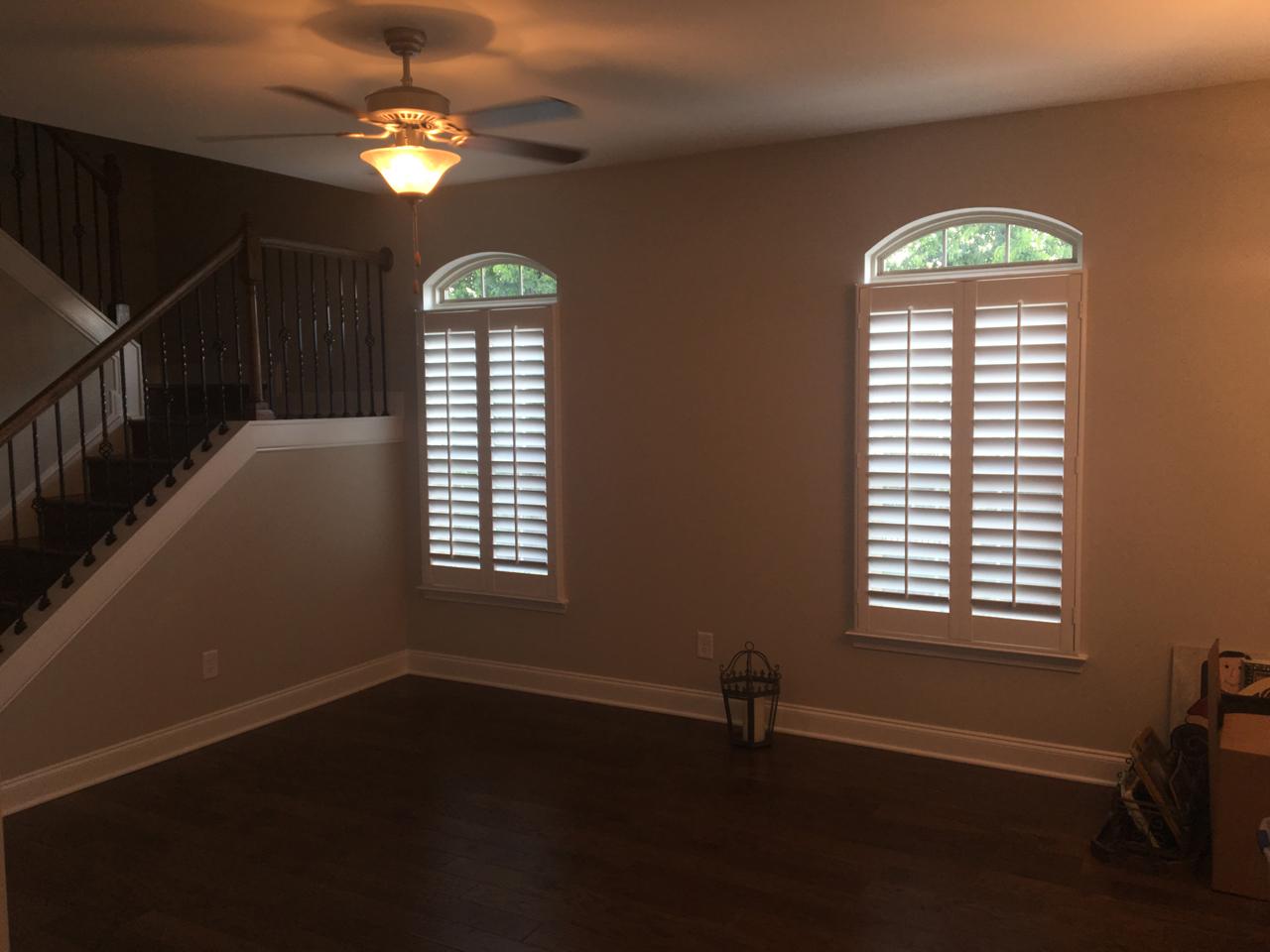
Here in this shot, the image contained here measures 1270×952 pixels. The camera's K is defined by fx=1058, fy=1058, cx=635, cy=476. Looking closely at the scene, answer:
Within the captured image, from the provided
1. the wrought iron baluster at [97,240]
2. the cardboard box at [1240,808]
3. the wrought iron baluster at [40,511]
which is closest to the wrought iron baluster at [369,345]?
the wrought iron baluster at [97,240]

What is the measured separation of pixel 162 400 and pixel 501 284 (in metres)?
2.10

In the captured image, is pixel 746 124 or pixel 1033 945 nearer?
pixel 1033 945

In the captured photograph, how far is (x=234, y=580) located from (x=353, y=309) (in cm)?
179

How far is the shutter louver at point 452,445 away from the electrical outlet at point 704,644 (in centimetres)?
132

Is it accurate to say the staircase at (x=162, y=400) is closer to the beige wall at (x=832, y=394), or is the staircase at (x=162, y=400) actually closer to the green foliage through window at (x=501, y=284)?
the green foliage through window at (x=501, y=284)

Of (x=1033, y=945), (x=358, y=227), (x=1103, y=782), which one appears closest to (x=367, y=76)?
(x=358, y=227)

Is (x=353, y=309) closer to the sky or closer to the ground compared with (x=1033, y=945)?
closer to the sky

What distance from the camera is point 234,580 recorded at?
494cm

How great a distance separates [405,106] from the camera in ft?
10.1

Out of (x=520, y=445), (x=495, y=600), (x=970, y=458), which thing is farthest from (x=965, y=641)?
(x=495, y=600)

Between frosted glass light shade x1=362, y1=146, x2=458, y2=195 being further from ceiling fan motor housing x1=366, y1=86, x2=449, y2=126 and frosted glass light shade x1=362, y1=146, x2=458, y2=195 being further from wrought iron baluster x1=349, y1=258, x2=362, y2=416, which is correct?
wrought iron baluster x1=349, y1=258, x2=362, y2=416

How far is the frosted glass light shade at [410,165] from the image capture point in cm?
316

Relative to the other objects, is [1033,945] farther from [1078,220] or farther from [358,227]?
[358,227]

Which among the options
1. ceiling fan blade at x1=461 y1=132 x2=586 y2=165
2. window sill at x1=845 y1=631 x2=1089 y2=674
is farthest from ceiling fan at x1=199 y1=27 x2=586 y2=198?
window sill at x1=845 y1=631 x2=1089 y2=674
